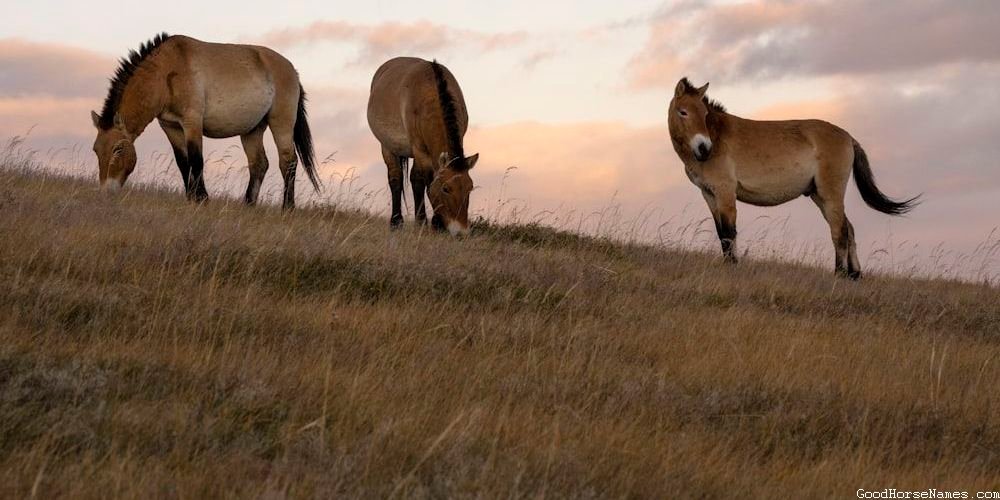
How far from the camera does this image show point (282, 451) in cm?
484

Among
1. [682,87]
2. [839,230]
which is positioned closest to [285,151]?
[682,87]

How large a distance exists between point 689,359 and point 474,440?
295 centimetres

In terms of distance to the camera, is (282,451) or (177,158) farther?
(177,158)

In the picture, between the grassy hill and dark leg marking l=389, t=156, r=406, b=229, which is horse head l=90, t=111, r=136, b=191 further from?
dark leg marking l=389, t=156, r=406, b=229

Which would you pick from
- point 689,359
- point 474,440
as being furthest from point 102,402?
point 689,359

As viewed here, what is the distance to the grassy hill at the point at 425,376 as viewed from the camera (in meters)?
4.66

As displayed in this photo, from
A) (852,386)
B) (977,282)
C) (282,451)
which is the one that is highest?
(977,282)

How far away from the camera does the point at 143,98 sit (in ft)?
43.6

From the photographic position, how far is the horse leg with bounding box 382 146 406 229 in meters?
14.5

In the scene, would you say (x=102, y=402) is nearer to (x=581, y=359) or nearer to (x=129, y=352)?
(x=129, y=352)

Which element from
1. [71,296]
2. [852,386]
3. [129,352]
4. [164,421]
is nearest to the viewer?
[164,421]

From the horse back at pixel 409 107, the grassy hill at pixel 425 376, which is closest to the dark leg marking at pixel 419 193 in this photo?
the horse back at pixel 409 107

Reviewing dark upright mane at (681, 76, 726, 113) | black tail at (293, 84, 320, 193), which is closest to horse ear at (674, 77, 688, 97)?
dark upright mane at (681, 76, 726, 113)

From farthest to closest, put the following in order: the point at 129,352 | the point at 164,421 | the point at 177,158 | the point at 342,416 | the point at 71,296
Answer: the point at 177,158, the point at 71,296, the point at 129,352, the point at 342,416, the point at 164,421
